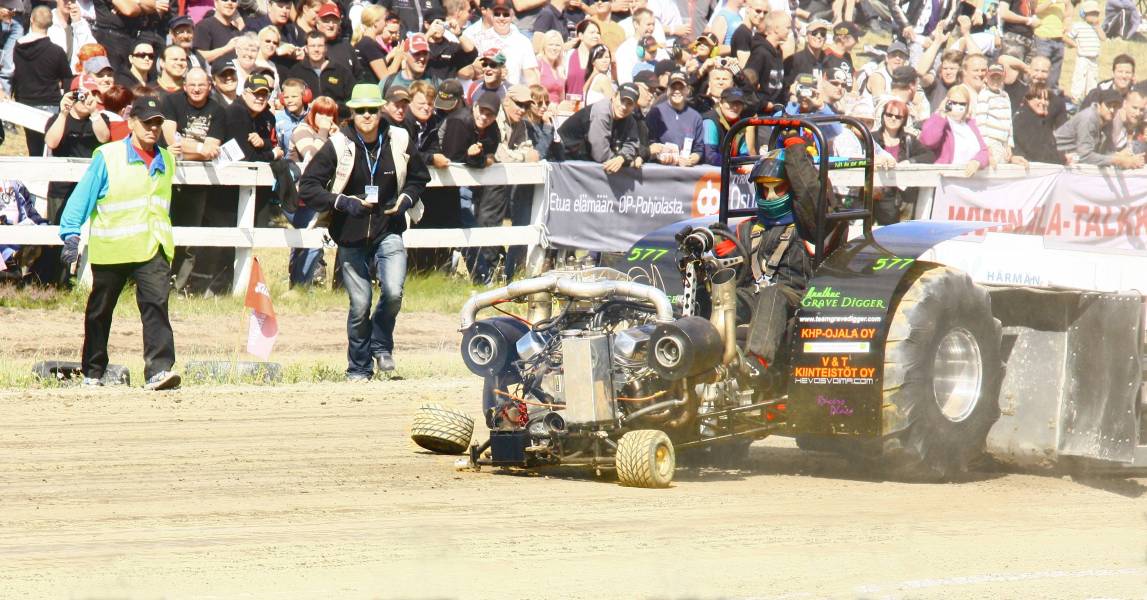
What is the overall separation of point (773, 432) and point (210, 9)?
9.51 metres

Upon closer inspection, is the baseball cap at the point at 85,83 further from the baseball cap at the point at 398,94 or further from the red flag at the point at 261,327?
the red flag at the point at 261,327

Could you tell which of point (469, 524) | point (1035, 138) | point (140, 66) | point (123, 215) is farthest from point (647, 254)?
point (1035, 138)

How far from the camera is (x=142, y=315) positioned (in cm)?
1018

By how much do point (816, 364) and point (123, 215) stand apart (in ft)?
16.0

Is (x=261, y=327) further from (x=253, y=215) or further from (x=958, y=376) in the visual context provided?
(x=958, y=376)

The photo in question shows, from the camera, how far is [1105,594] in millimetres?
5602

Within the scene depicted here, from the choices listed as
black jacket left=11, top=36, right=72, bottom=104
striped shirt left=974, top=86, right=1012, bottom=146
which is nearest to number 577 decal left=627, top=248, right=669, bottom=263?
black jacket left=11, top=36, right=72, bottom=104

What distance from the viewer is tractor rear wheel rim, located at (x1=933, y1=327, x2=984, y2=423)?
26.0 feet

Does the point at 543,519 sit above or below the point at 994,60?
below

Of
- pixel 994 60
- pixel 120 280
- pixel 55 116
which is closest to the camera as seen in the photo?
pixel 120 280

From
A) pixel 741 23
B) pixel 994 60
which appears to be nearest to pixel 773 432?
pixel 741 23

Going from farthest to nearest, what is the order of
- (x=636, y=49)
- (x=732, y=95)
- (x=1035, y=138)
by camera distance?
(x=1035, y=138) → (x=636, y=49) → (x=732, y=95)

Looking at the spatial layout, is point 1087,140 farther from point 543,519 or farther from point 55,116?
point 543,519

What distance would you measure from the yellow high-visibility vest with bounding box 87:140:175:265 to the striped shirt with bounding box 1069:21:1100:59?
17707mm
